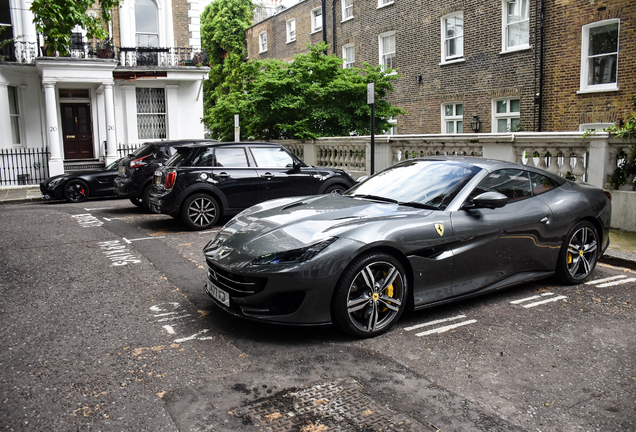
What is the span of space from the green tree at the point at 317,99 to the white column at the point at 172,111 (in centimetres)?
797

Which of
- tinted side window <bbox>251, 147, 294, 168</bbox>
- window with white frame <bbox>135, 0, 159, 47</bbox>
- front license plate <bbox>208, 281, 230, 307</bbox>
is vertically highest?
window with white frame <bbox>135, 0, 159, 47</bbox>

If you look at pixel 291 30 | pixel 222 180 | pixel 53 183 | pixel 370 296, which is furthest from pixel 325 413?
pixel 291 30

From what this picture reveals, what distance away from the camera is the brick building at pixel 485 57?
1709 cm

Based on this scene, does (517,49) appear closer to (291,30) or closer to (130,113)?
(130,113)

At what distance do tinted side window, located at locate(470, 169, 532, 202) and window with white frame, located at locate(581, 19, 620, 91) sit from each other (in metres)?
12.6

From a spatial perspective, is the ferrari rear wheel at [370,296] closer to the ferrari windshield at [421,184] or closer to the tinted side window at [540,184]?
the ferrari windshield at [421,184]

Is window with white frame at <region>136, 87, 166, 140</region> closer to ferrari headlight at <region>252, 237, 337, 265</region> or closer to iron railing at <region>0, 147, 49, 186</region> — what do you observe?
iron railing at <region>0, 147, 49, 186</region>

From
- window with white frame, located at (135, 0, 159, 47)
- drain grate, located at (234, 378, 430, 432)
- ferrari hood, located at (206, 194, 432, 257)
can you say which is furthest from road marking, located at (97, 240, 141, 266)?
window with white frame, located at (135, 0, 159, 47)

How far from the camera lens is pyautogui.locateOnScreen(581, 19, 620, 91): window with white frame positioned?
1645 centimetres

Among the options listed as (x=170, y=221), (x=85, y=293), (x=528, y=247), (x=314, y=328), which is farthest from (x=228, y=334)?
(x=170, y=221)

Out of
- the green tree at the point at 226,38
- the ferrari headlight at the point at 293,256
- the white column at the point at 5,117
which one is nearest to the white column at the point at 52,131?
the white column at the point at 5,117

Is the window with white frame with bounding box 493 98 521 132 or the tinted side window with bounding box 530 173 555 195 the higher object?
the window with white frame with bounding box 493 98 521 132

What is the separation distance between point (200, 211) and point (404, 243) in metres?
6.07

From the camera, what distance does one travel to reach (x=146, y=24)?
2555 cm
